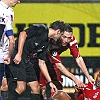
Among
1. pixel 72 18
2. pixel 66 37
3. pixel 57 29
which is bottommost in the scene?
pixel 66 37

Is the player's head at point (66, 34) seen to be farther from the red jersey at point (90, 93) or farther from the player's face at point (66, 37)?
the red jersey at point (90, 93)

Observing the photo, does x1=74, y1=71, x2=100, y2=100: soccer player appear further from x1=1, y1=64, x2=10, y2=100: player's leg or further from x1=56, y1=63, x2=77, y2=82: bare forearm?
x1=1, y1=64, x2=10, y2=100: player's leg

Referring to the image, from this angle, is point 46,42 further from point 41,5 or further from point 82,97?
point 41,5

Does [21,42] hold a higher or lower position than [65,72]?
higher

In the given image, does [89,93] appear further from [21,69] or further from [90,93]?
[21,69]

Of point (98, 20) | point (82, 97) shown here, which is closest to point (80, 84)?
point (82, 97)

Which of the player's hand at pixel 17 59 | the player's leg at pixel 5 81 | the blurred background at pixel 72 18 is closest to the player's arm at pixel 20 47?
the player's hand at pixel 17 59

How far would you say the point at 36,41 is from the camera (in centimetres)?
905

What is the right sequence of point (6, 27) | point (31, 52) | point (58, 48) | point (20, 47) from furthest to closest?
→ point (58, 48) → point (31, 52) → point (20, 47) → point (6, 27)

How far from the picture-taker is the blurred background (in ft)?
39.4

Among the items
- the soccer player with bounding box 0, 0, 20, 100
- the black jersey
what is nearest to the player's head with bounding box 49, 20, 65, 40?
the black jersey

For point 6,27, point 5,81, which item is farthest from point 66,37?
point 5,81

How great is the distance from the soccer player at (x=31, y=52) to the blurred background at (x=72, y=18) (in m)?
2.80

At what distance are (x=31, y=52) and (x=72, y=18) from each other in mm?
2991
